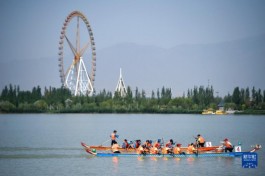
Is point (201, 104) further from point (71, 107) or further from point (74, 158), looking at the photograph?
point (74, 158)

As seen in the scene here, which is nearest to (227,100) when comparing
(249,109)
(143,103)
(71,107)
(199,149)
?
(249,109)

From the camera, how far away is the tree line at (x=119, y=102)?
11675 cm

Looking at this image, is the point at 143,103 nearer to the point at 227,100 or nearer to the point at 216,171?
the point at 227,100

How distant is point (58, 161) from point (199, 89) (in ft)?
316

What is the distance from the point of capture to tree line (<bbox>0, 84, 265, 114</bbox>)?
117 meters

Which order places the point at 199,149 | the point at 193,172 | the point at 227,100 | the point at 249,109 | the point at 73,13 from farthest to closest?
the point at 227,100 < the point at 249,109 < the point at 73,13 < the point at 199,149 < the point at 193,172

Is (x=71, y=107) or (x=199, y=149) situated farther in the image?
(x=71, y=107)

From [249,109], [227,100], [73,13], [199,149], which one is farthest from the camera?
[227,100]

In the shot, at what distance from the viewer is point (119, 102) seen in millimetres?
118562

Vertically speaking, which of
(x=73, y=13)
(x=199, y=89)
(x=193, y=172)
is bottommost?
(x=193, y=172)

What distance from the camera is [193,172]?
31.5 m

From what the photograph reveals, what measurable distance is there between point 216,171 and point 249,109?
328ft

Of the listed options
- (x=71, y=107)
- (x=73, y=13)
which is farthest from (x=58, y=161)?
(x=71, y=107)

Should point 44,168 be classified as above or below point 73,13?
below
